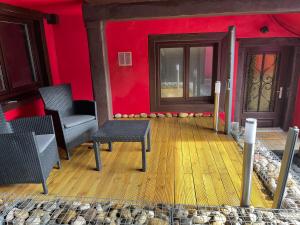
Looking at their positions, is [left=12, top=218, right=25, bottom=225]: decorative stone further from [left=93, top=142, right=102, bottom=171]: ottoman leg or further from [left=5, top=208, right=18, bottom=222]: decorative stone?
[left=93, top=142, right=102, bottom=171]: ottoman leg

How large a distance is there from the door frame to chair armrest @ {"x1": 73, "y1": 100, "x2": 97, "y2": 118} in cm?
298

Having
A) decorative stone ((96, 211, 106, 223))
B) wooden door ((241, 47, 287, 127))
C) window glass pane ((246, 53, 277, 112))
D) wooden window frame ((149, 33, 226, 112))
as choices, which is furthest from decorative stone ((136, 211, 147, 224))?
window glass pane ((246, 53, 277, 112))

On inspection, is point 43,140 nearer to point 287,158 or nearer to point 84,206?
point 84,206

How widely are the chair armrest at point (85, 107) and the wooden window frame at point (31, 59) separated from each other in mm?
805

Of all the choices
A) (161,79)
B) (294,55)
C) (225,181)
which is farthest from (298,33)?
(225,181)

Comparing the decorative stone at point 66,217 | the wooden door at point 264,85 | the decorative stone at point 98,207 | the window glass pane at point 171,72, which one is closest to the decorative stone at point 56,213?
the decorative stone at point 66,217

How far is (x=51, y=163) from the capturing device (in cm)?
240

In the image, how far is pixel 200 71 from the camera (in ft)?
15.1

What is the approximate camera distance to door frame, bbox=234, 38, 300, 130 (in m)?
4.30

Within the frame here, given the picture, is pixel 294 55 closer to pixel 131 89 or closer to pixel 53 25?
pixel 131 89

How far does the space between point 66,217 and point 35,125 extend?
1.27m

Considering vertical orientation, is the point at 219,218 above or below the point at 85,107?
below

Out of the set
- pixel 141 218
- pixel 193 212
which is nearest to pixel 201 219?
pixel 193 212

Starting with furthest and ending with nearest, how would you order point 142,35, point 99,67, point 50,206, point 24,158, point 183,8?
1. point 142,35
2. point 99,67
3. point 183,8
4. point 24,158
5. point 50,206
